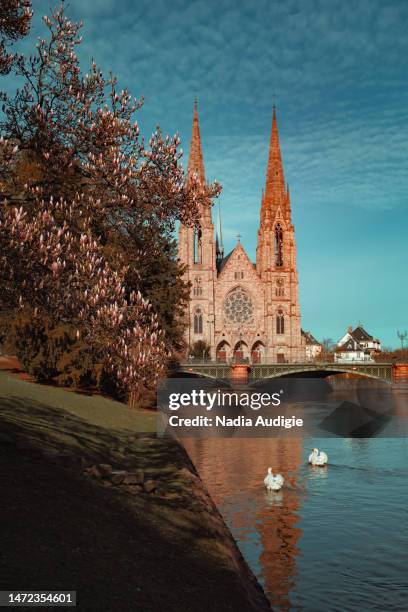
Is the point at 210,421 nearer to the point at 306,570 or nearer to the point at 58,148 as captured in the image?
the point at 306,570

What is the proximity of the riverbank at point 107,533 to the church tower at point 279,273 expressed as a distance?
8272 cm

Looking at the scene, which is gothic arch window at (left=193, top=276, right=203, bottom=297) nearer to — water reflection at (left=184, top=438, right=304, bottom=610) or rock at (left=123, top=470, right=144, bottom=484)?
water reflection at (left=184, top=438, right=304, bottom=610)

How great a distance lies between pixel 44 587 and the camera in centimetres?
559

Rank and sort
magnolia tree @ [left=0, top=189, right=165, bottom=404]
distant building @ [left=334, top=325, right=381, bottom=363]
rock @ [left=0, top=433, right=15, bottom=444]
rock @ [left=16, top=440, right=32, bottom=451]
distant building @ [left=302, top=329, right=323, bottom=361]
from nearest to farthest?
magnolia tree @ [left=0, top=189, right=165, bottom=404] → rock @ [left=16, top=440, right=32, bottom=451] → rock @ [left=0, top=433, right=15, bottom=444] → distant building @ [left=334, top=325, right=381, bottom=363] → distant building @ [left=302, top=329, right=323, bottom=361]

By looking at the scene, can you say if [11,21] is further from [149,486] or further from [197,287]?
[197,287]

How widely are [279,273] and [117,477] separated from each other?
293 feet

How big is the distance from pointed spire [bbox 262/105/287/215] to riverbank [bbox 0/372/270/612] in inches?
3602

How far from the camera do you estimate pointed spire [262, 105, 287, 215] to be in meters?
103

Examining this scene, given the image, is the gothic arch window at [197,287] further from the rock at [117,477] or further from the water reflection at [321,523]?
the rock at [117,477]

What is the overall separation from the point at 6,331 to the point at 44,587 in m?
26.3

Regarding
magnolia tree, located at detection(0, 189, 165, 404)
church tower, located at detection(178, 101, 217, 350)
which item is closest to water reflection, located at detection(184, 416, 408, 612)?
magnolia tree, located at detection(0, 189, 165, 404)

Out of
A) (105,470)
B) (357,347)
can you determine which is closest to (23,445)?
(105,470)

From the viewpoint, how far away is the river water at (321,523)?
10930 millimetres

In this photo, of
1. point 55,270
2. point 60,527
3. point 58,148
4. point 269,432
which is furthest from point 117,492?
point 269,432
